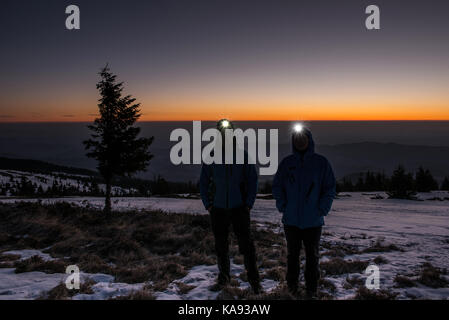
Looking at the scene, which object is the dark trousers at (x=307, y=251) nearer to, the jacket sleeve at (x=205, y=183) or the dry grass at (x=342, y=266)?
the jacket sleeve at (x=205, y=183)

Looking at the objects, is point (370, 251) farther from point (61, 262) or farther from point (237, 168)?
point (61, 262)

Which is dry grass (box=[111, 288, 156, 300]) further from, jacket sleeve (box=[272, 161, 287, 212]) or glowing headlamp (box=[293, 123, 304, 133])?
glowing headlamp (box=[293, 123, 304, 133])

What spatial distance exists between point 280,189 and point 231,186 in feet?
2.82

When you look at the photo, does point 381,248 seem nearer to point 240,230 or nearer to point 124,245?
point 240,230

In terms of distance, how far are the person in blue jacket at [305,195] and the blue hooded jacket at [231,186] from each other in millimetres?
469

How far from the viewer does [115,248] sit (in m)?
7.61

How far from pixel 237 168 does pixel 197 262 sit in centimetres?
334

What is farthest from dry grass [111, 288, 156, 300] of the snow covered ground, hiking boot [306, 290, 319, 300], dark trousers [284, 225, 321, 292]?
hiking boot [306, 290, 319, 300]

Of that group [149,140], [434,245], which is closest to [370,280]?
[434,245]

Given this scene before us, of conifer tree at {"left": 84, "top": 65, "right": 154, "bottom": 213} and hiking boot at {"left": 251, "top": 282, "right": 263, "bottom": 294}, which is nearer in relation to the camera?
hiking boot at {"left": 251, "top": 282, "right": 263, "bottom": 294}

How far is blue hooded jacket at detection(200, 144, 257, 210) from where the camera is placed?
4680 mm

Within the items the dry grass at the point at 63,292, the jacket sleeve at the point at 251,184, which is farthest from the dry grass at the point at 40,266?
the jacket sleeve at the point at 251,184

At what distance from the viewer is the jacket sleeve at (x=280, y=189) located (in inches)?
177

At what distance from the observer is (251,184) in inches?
187
